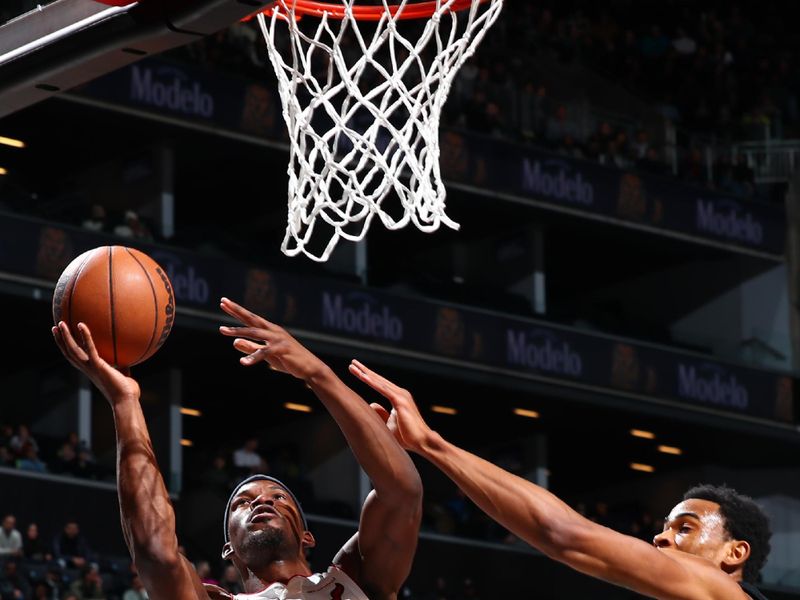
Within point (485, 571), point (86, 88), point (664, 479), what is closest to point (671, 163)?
point (664, 479)

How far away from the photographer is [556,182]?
24141mm

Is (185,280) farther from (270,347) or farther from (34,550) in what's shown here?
(270,347)

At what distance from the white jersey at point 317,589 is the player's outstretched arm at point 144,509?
1.40ft

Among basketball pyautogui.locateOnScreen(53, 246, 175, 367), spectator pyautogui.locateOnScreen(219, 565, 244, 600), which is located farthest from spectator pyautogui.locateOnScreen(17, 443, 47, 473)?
basketball pyautogui.locateOnScreen(53, 246, 175, 367)

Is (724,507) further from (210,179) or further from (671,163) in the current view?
(671,163)

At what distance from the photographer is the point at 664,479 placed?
27297mm

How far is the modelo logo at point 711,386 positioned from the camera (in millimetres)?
24391

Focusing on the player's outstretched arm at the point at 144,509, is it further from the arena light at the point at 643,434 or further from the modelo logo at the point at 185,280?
the arena light at the point at 643,434

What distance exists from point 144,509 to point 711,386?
67.5ft

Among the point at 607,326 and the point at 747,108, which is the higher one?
the point at 747,108

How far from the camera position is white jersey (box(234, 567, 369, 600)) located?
16.6 feet

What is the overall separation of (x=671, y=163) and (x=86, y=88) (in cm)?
880

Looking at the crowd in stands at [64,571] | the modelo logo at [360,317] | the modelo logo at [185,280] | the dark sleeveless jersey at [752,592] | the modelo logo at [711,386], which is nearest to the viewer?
the dark sleeveless jersey at [752,592]

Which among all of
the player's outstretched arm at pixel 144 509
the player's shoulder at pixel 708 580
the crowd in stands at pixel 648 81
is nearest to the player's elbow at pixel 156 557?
→ the player's outstretched arm at pixel 144 509
